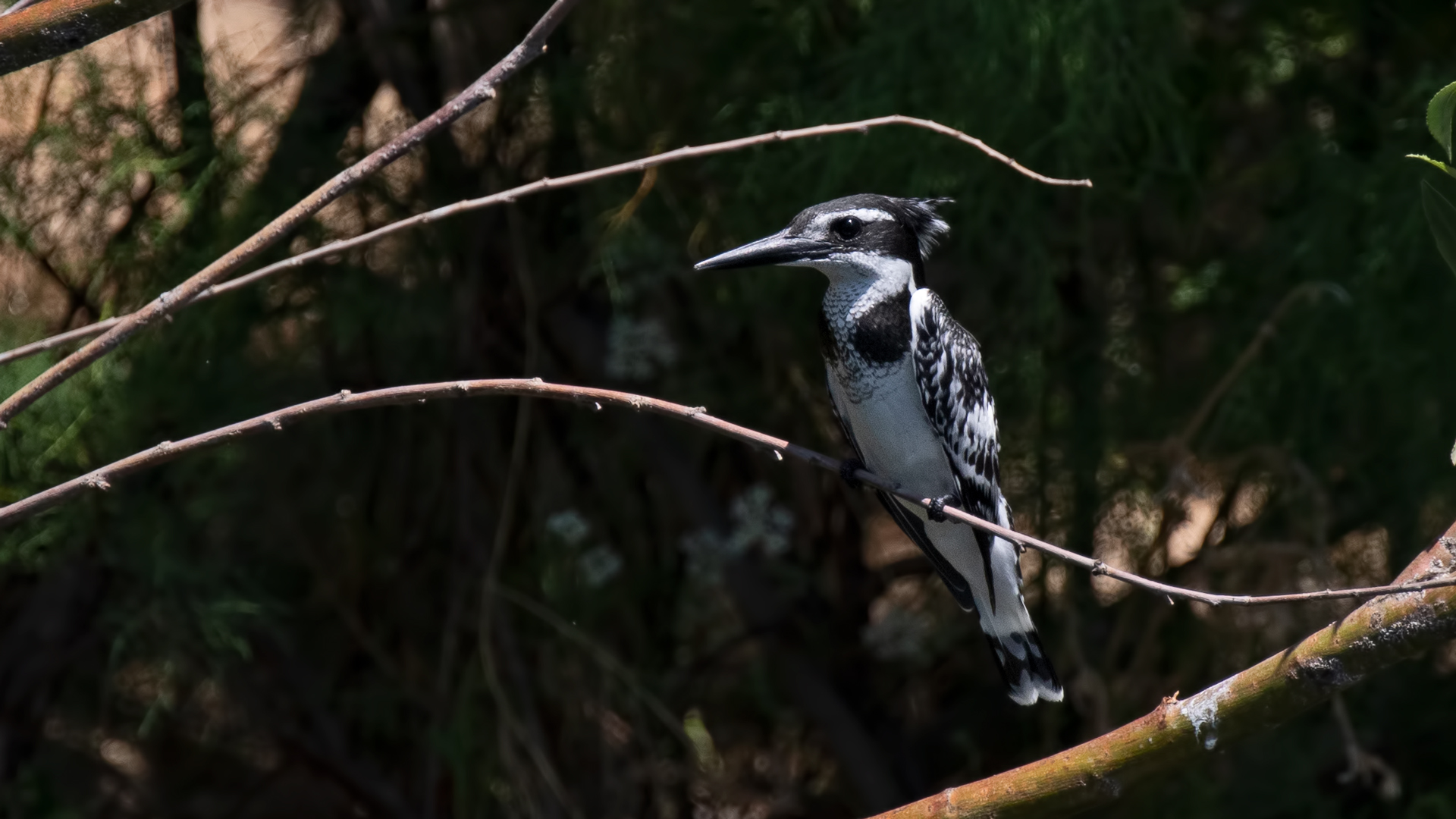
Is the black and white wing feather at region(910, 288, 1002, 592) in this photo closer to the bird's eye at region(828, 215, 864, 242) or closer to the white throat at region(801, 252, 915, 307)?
the white throat at region(801, 252, 915, 307)

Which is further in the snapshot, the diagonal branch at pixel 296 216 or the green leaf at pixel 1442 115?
the diagonal branch at pixel 296 216

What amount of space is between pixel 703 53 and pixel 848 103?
0.39 metres

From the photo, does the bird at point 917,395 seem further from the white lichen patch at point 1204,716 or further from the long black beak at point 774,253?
the white lichen patch at point 1204,716

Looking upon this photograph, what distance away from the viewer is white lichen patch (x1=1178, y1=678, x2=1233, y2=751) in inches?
47.3

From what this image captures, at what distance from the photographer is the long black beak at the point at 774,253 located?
5.78 feet

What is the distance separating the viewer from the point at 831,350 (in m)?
2.07

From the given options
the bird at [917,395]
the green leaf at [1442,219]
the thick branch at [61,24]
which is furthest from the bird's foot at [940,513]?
the thick branch at [61,24]

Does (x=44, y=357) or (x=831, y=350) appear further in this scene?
(x=44, y=357)

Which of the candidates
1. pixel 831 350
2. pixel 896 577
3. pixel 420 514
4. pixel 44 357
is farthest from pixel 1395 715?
pixel 44 357

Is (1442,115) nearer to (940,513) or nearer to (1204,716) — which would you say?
(1204,716)

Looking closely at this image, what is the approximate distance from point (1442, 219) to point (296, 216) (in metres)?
0.89

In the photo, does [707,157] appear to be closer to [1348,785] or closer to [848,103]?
[848,103]

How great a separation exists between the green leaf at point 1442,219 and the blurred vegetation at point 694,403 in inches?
40.2

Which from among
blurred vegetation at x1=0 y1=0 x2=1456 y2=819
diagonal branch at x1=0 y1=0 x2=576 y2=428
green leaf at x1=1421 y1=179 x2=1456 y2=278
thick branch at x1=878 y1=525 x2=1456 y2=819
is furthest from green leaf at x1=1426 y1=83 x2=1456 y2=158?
blurred vegetation at x1=0 y1=0 x2=1456 y2=819
